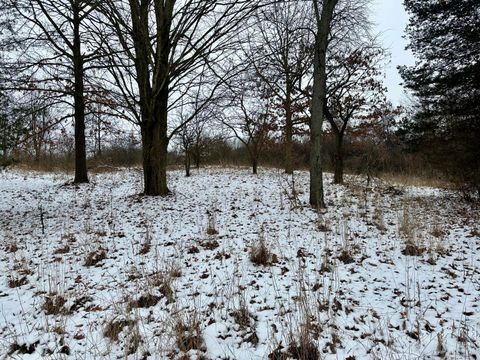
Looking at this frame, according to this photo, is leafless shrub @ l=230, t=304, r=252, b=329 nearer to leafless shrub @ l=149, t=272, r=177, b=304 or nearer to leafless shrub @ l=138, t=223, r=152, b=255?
leafless shrub @ l=149, t=272, r=177, b=304

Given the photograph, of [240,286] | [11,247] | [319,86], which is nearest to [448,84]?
[319,86]

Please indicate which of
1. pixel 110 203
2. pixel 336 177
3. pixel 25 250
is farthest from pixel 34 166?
pixel 336 177

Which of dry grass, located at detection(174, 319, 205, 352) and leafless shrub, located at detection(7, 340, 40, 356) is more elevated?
dry grass, located at detection(174, 319, 205, 352)

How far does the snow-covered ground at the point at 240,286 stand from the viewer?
8.08ft

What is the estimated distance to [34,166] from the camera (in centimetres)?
1792

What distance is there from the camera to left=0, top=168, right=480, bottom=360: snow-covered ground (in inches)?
97.0

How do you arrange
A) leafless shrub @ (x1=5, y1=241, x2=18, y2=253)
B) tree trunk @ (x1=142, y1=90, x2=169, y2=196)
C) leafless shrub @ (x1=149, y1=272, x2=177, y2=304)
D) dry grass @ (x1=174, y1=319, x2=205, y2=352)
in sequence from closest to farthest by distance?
1. dry grass @ (x1=174, y1=319, x2=205, y2=352)
2. leafless shrub @ (x1=149, y1=272, x2=177, y2=304)
3. leafless shrub @ (x1=5, y1=241, x2=18, y2=253)
4. tree trunk @ (x1=142, y1=90, x2=169, y2=196)

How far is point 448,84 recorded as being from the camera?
797cm

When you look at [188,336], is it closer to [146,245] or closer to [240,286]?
[240,286]

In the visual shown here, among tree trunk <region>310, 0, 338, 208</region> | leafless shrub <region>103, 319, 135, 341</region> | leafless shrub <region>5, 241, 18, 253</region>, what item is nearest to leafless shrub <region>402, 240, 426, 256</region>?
tree trunk <region>310, 0, 338, 208</region>

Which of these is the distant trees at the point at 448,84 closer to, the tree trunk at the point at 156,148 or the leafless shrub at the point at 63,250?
the tree trunk at the point at 156,148

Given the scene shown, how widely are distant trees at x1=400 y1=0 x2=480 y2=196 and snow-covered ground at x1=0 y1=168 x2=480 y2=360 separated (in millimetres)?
2141

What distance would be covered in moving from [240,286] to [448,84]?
836 centimetres

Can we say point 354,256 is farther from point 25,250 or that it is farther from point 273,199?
point 25,250
